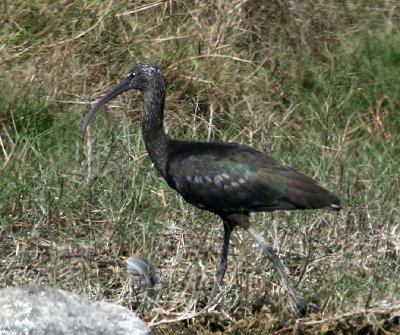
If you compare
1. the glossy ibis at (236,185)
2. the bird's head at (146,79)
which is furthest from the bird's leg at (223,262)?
the bird's head at (146,79)

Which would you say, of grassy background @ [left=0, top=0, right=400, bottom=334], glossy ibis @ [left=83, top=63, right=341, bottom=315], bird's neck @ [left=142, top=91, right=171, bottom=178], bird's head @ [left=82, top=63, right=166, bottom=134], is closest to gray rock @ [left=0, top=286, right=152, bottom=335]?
grassy background @ [left=0, top=0, right=400, bottom=334]

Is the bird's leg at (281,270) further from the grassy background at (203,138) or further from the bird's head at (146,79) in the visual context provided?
the bird's head at (146,79)

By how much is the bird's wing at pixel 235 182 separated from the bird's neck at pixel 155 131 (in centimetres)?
14

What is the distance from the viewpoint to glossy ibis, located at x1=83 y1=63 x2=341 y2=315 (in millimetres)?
6801

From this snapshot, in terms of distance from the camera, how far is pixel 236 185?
22.6 feet

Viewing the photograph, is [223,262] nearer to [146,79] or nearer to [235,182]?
[235,182]

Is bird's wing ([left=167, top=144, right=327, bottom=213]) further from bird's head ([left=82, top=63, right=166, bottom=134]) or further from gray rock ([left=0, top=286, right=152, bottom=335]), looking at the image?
gray rock ([left=0, top=286, right=152, bottom=335])

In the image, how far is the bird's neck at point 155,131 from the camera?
715 centimetres

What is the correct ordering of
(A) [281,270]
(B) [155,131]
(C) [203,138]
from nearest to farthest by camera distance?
(A) [281,270]
(B) [155,131]
(C) [203,138]

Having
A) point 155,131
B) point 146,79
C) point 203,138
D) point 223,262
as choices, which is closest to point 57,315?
point 223,262

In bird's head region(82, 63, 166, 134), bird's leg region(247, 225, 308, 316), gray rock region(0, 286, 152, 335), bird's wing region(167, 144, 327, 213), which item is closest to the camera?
gray rock region(0, 286, 152, 335)

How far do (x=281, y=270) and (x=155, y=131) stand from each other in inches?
42.9

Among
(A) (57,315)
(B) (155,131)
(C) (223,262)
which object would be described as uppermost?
(A) (57,315)

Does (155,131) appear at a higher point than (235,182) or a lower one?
higher
